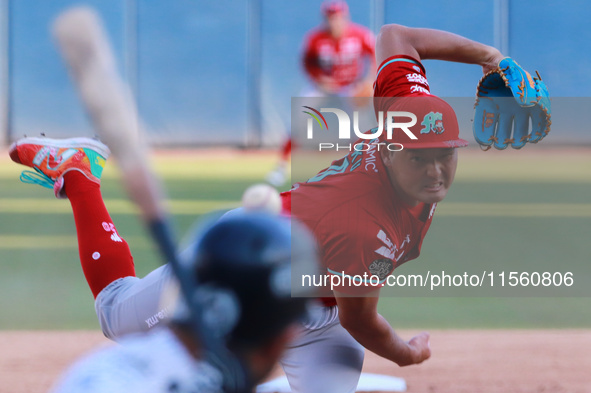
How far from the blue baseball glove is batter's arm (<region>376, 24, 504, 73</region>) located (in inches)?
3.4

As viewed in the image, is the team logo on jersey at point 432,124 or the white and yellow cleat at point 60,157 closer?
the team logo on jersey at point 432,124

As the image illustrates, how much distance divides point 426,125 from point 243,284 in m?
1.24

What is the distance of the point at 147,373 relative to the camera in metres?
1.30

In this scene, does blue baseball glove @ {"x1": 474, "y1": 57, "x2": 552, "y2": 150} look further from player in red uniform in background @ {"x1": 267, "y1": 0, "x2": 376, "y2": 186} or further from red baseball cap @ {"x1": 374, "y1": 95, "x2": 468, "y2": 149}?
player in red uniform in background @ {"x1": 267, "y1": 0, "x2": 376, "y2": 186}

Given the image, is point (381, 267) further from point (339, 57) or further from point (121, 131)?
point (339, 57)

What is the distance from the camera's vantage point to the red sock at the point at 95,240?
268 centimetres

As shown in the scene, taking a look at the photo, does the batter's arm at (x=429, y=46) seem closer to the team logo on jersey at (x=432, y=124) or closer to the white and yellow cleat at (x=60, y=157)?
the team logo on jersey at (x=432, y=124)

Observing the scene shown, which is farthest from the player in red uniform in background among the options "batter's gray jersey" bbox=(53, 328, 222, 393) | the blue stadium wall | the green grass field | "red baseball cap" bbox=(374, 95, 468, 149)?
"batter's gray jersey" bbox=(53, 328, 222, 393)

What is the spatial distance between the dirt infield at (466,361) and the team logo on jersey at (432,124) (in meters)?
1.76

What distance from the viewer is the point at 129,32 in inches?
563

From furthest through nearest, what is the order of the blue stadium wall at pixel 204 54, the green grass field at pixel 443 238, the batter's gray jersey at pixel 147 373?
the blue stadium wall at pixel 204 54 → the green grass field at pixel 443 238 → the batter's gray jersey at pixel 147 373

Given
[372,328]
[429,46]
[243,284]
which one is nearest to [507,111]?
[429,46]

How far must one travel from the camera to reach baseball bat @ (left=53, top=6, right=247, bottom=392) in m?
1.17

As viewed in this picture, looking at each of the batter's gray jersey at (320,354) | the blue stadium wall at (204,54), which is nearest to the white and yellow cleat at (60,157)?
the batter's gray jersey at (320,354)
